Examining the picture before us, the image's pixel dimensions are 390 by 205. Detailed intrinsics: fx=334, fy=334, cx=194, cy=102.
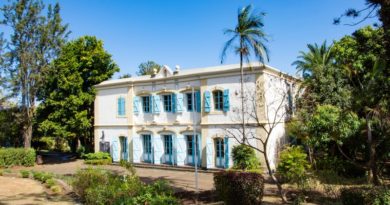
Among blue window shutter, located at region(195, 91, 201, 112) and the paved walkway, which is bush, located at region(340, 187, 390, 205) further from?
blue window shutter, located at region(195, 91, 201, 112)

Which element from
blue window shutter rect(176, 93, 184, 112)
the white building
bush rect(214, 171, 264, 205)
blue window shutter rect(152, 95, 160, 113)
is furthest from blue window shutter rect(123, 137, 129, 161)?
bush rect(214, 171, 264, 205)

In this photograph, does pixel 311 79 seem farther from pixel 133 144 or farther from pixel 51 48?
pixel 51 48

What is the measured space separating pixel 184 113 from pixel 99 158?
334 inches

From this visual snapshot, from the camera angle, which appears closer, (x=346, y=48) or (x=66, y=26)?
(x=346, y=48)

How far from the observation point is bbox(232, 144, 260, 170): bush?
1873cm

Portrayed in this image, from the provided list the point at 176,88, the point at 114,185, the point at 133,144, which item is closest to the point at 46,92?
the point at 133,144

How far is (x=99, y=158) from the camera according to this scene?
2642 cm

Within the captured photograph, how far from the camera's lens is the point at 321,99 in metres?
20.6

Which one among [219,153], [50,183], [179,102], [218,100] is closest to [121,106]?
[179,102]

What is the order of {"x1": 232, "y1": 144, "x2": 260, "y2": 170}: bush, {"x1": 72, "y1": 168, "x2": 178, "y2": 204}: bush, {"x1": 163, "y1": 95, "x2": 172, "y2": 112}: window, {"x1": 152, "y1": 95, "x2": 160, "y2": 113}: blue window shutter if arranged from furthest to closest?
{"x1": 152, "y1": 95, "x2": 160, "y2": 113}: blue window shutter, {"x1": 163, "y1": 95, "x2": 172, "y2": 112}: window, {"x1": 232, "y1": 144, "x2": 260, "y2": 170}: bush, {"x1": 72, "y1": 168, "x2": 178, "y2": 204}: bush

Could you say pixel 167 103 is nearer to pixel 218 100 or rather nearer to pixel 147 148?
pixel 147 148

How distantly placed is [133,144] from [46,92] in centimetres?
976

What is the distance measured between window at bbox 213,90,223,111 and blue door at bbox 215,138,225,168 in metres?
2.04

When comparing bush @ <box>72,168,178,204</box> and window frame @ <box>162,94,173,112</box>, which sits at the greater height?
window frame @ <box>162,94,173,112</box>
